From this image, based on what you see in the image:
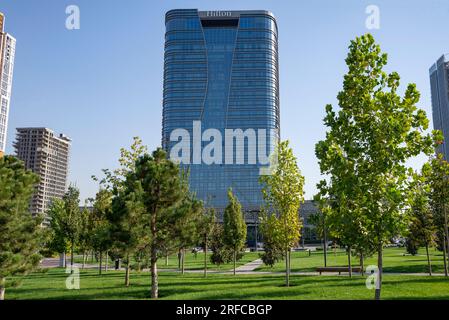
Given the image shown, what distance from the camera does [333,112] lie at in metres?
13.7

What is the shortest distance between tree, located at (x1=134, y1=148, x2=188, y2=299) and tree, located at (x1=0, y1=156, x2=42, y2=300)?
5.95 m

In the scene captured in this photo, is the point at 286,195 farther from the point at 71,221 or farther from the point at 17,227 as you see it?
the point at 71,221

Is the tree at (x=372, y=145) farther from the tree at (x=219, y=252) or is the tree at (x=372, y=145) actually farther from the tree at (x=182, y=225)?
the tree at (x=219, y=252)

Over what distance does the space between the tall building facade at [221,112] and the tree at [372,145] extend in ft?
558

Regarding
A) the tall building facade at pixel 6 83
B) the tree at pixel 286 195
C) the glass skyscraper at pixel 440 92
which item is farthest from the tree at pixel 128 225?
the glass skyscraper at pixel 440 92

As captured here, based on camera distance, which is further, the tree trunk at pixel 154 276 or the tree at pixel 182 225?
the tree at pixel 182 225

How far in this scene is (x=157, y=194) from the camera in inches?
901

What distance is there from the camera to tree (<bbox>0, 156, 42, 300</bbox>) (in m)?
16.3

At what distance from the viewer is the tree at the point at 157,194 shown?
22.4 meters

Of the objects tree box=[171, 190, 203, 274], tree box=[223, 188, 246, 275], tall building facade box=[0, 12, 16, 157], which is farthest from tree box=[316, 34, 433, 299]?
tall building facade box=[0, 12, 16, 157]

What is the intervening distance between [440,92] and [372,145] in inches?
7717

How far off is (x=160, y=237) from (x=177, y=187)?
3187mm

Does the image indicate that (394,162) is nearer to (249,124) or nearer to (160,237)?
(160,237)
